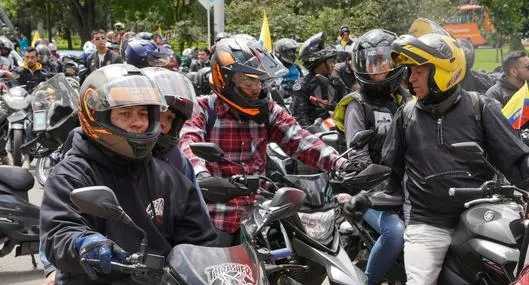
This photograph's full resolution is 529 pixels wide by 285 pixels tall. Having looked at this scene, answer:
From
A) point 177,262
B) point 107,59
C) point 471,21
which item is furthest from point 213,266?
point 471,21

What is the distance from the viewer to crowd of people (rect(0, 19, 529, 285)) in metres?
3.23

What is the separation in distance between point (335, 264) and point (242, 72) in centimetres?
125

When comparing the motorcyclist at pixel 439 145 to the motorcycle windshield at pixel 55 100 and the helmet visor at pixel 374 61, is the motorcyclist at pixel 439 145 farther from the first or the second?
the motorcycle windshield at pixel 55 100

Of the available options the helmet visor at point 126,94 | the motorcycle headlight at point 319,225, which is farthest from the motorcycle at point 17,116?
the helmet visor at point 126,94

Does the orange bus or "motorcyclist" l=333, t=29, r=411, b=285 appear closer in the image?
"motorcyclist" l=333, t=29, r=411, b=285

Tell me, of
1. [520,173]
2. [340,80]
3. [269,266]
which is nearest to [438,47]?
[520,173]

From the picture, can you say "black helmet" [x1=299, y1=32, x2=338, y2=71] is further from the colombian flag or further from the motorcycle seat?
the motorcycle seat

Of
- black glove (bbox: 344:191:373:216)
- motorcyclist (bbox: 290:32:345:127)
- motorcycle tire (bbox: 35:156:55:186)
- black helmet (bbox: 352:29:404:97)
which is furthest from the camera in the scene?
motorcycle tire (bbox: 35:156:55:186)

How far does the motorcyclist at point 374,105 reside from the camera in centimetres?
539

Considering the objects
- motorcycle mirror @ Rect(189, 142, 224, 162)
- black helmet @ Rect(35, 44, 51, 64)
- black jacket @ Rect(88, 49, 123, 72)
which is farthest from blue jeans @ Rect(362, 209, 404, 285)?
black helmet @ Rect(35, 44, 51, 64)

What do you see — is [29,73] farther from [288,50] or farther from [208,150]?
[208,150]

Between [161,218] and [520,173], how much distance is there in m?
2.19

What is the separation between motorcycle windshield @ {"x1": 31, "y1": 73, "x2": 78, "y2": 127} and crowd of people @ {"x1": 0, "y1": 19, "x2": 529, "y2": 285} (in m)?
4.80

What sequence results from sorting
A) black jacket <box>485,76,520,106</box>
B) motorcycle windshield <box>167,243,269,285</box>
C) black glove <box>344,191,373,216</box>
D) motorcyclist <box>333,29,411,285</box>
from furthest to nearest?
black jacket <box>485,76,520,106</box>, motorcyclist <box>333,29,411,285</box>, black glove <box>344,191,373,216</box>, motorcycle windshield <box>167,243,269,285</box>
